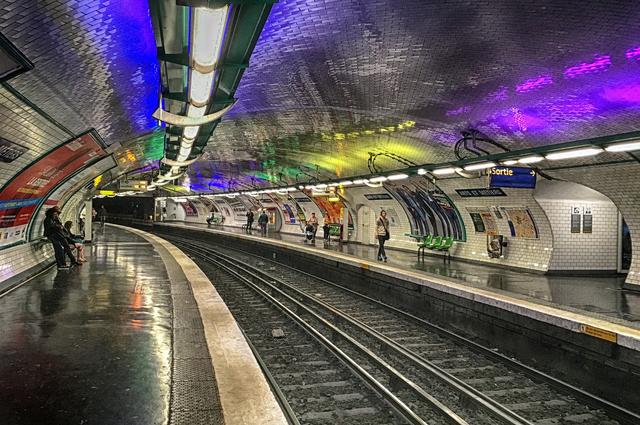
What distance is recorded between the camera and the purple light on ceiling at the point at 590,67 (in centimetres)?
615

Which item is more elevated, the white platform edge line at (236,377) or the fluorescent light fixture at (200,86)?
the fluorescent light fixture at (200,86)

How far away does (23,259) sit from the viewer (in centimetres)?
1072

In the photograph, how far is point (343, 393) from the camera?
6.18 m

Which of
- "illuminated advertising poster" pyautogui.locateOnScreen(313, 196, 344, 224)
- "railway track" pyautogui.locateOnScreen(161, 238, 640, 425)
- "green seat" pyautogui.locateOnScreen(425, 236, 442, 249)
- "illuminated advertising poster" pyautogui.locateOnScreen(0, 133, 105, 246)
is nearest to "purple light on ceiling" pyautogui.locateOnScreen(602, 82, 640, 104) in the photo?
"railway track" pyautogui.locateOnScreen(161, 238, 640, 425)

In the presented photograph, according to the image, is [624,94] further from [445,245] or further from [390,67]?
[445,245]

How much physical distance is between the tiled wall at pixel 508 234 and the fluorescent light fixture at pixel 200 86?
9890 mm

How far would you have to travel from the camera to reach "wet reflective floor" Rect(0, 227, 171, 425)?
12.1 feet

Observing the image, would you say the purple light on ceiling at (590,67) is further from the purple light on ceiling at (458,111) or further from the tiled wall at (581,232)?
the tiled wall at (581,232)

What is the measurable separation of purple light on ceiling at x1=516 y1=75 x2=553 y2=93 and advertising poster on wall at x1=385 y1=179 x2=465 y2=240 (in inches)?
345

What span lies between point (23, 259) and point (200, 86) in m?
8.14

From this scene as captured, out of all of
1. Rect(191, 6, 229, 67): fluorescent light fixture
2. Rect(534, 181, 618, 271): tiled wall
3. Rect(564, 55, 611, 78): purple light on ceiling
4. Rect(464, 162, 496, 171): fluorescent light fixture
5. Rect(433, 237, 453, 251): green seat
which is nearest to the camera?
Rect(191, 6, 229, 67): fluorescent light fixture

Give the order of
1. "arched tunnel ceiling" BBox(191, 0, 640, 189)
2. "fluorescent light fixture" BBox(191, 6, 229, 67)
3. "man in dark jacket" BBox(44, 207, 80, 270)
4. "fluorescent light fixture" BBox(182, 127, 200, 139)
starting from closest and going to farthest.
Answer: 1. "fluorescent light fixture" BBox(191, 6, 229, 67)
2. "arched tunnel ceiling" BBox(191, 0, 640, 189)
3. "fluorescent light fixture" BBox(182, 127, 200, 139)
4. "man in dark jacket" BBox(44, 207, 80, 270)

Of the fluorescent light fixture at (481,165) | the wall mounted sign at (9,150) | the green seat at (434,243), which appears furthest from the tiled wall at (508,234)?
the wall mounted sign at (9,150)

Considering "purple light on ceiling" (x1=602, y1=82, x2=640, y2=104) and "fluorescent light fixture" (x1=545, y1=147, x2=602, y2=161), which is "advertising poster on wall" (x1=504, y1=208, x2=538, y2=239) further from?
"purple light on ceiling" (x1=602, y1=82, x2=640, y2=104)
